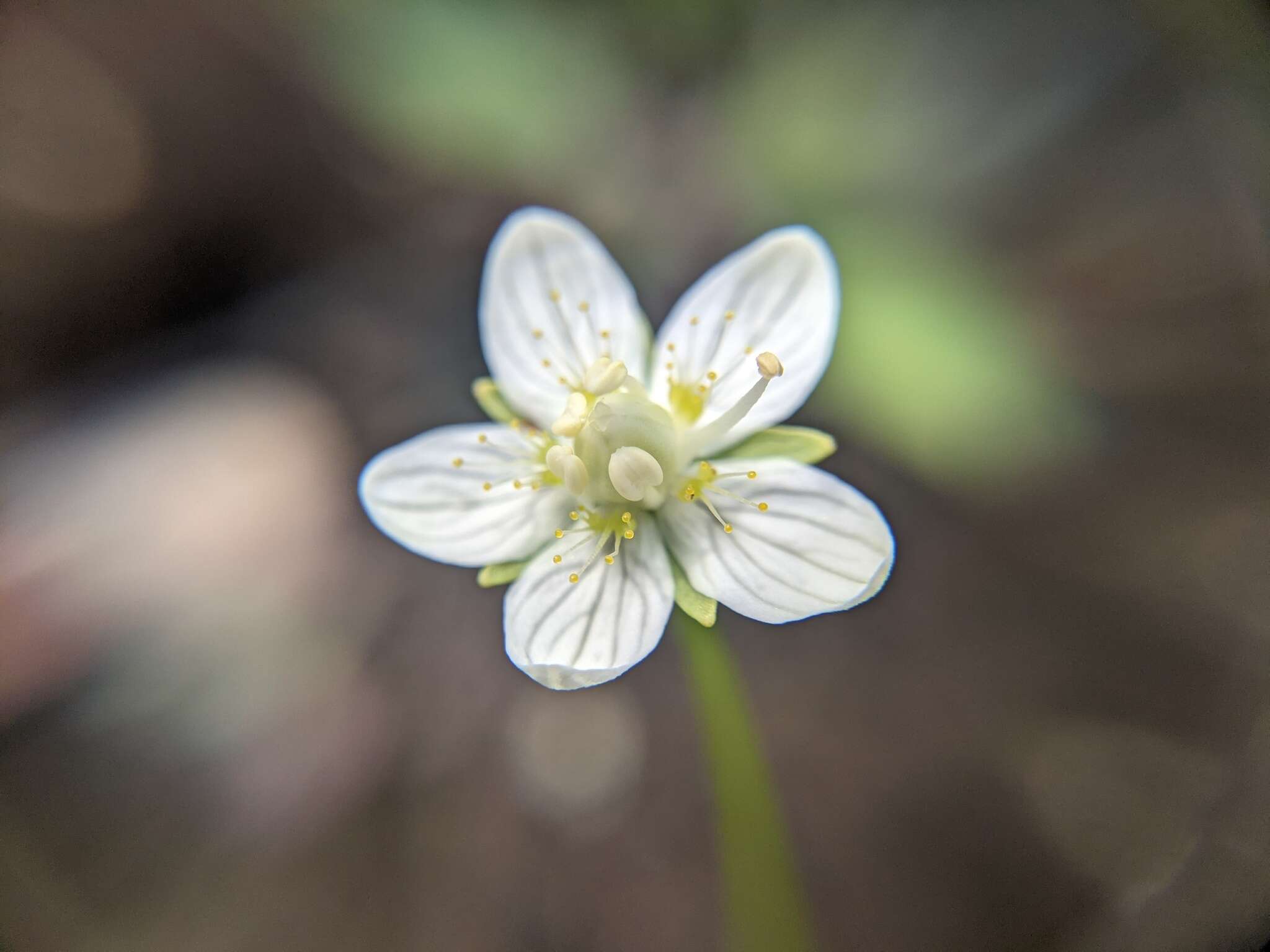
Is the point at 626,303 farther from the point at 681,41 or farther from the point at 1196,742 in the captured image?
the point at 1196,742

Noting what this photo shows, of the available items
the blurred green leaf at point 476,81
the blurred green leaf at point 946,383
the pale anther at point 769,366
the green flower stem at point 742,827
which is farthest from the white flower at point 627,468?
the blurred green leaf at point 476,81

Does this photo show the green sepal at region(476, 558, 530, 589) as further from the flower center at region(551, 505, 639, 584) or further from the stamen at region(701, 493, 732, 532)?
the stamen at region(701, 493, 732, 532)

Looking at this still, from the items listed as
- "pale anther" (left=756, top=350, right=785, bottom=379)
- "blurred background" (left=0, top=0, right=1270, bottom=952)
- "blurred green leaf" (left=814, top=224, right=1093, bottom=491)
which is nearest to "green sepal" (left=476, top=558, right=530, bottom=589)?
"pale anther" (left=756, top=350, right=785, bottom=379)

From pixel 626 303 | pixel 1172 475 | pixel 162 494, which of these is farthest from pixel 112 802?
pixel 1172 475

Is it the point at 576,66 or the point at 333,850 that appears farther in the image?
the point at 576,66

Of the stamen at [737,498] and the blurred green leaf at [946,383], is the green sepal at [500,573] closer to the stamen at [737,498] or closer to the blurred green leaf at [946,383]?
the stamen at [737,498]
